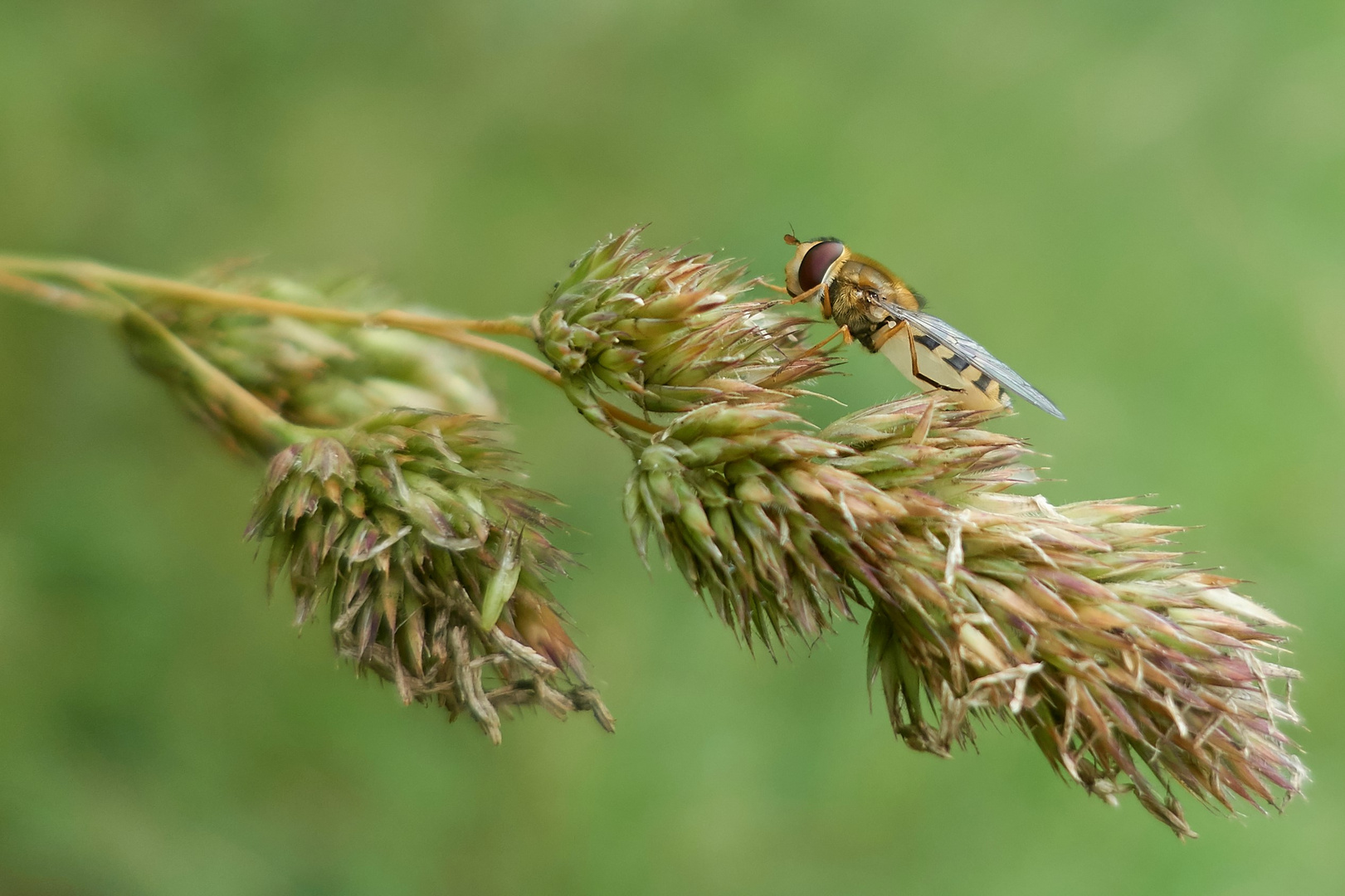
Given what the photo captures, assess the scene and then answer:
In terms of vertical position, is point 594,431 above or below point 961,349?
below

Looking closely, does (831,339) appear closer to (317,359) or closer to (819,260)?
(819,260)

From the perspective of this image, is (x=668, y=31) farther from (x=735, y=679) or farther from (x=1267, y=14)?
(x=1267, y=14)

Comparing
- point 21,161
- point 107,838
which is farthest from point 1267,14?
point 107,838

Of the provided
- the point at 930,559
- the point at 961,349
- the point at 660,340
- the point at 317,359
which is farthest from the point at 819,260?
the point at 317,359

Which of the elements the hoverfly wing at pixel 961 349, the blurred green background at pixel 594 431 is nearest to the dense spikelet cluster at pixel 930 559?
the hoverfly wing at pixel 961 349

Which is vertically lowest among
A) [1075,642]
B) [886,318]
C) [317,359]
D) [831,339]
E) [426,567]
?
[426,567]
